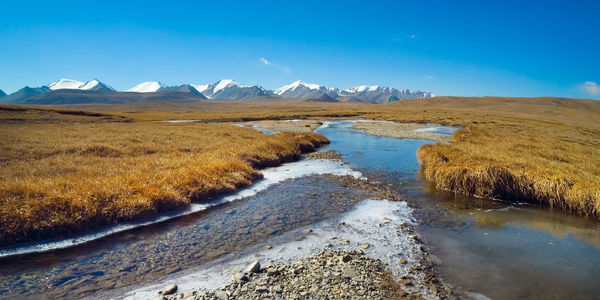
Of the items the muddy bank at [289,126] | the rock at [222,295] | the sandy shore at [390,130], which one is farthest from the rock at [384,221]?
the muddy bank at [289,126]

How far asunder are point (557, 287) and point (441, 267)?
259 cm

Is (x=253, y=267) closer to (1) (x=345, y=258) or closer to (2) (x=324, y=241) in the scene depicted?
Answer: (1) (x=345, y=258)

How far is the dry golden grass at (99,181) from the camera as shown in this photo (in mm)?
10148

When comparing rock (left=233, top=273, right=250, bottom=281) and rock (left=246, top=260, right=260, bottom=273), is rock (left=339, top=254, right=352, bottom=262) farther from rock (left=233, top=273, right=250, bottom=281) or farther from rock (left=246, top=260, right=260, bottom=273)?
rock (left=233, top=273, right=250, bottom=281)

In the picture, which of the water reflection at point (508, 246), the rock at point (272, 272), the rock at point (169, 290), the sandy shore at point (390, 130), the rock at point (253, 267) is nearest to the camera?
the rock at point (169, 290)

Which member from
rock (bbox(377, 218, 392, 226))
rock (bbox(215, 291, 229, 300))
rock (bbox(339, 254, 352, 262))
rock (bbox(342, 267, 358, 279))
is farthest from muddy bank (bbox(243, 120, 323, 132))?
rock (bbox(215, 291, 229, 300))

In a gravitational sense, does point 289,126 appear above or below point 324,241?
above

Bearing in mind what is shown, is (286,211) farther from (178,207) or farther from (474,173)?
(474,173)

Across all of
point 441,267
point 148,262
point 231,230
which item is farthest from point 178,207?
point 441,267

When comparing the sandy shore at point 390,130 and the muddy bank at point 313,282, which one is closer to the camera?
the muddy bank at point 313,282

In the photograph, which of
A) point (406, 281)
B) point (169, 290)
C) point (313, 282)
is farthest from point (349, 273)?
point (169, 290)

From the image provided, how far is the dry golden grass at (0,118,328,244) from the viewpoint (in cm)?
1015

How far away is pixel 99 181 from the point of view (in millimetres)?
13406

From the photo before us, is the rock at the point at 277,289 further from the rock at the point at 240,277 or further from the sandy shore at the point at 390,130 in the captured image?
the sandy shore at the point at 390,130
